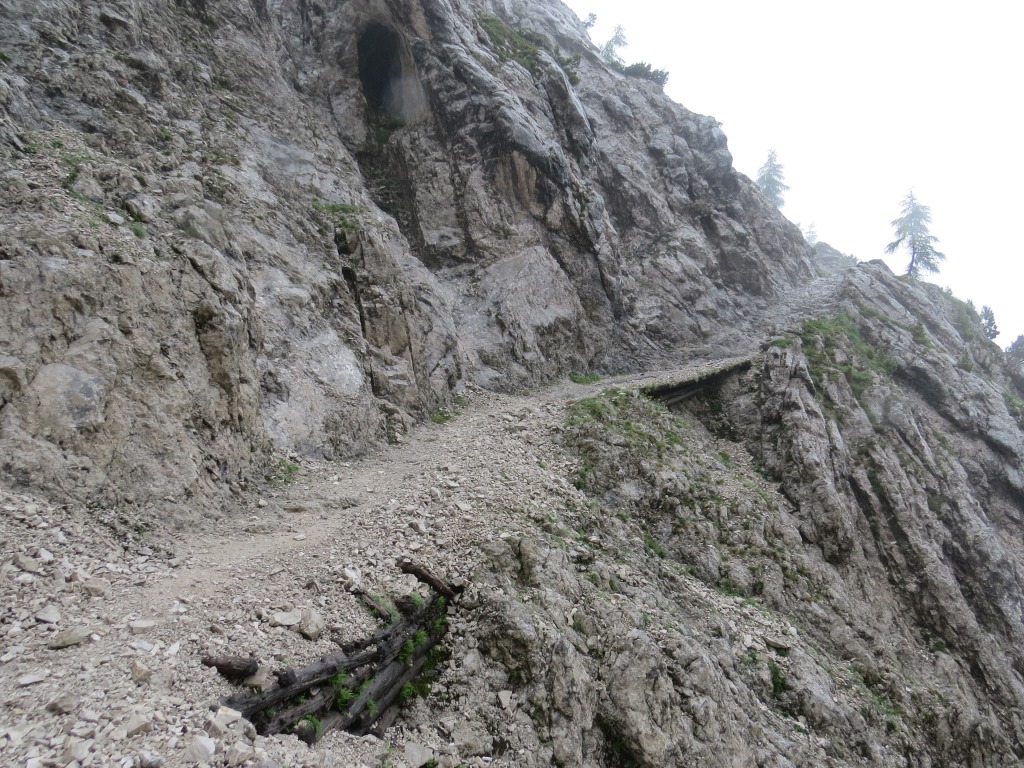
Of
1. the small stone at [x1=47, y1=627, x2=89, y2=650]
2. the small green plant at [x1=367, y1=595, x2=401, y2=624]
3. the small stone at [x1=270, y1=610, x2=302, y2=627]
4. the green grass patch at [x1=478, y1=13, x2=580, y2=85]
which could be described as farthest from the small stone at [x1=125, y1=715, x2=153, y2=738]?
the green grass patch at [x1=478, y1=13, x2=580, y2=85]

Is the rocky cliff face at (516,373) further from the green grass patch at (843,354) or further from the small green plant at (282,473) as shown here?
the small green plant at (282,473)

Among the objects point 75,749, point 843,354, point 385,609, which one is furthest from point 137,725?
point 843,354

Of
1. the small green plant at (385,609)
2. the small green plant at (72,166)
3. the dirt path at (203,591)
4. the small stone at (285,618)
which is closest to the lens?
the dirt path at (203,591)

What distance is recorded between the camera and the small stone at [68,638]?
5.51 meters

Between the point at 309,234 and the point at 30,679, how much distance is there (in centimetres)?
1484

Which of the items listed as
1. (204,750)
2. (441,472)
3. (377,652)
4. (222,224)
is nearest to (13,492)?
(204,750)

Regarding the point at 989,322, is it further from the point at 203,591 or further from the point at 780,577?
the point at 203,591

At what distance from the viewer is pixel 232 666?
5.86 m

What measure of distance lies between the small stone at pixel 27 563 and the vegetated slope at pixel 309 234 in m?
1.51

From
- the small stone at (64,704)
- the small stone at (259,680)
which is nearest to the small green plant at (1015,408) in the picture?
the small stone at (259,680)

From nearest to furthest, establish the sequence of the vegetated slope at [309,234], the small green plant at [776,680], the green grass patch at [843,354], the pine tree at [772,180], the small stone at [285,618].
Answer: the small stone at [285,618]
the vegetated slope at [309,234]
the small green plant at [776,680]
the green grass patch at [843,354]
the pine tree at [772,180]

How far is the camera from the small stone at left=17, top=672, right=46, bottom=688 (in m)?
4.87

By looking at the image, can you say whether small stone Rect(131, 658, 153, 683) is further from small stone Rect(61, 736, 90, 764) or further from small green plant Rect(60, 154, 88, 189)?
small green plant Rect(60, 154, 88, 189)

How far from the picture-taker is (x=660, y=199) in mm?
34844
